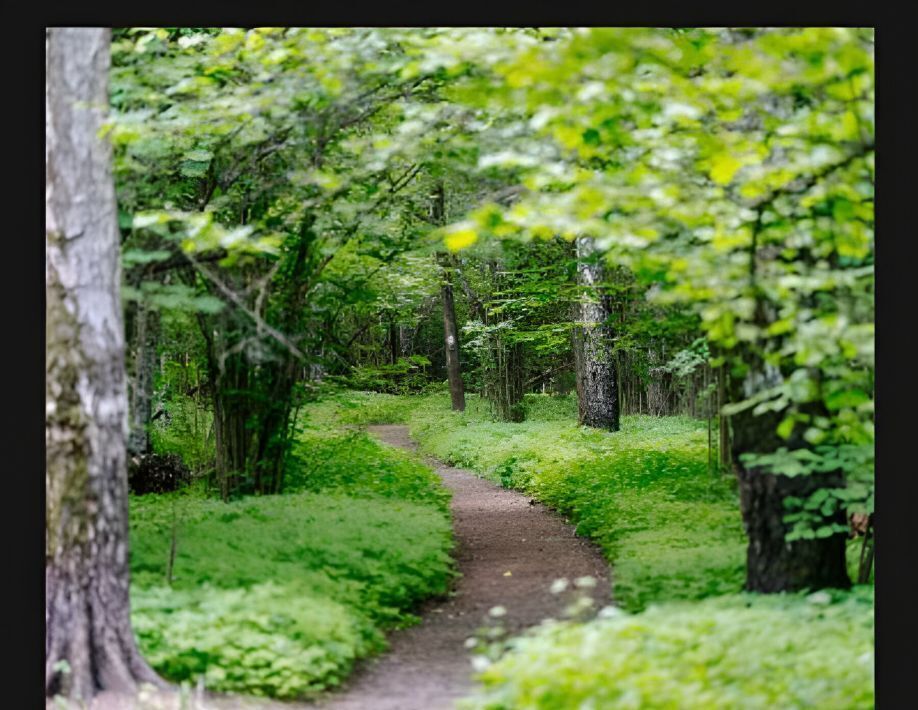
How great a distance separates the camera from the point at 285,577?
16.2 ft

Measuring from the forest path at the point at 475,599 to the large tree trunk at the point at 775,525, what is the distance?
85 centimetres

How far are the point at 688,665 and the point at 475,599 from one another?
4.97 feet

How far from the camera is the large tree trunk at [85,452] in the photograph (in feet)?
14.0

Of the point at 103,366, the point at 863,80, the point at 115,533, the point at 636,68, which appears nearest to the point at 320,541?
the point at 115,533

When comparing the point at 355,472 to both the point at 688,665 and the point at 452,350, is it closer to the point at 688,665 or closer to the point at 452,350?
the point at 688,665

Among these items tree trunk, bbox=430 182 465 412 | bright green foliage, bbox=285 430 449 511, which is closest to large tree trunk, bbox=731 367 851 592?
bright green foliage, bbox=285 430 449 511

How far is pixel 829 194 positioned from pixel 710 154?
558 mm

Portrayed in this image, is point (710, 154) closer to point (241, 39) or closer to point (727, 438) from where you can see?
point (727, 438)

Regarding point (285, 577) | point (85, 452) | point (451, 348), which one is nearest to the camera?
point (85, 452)

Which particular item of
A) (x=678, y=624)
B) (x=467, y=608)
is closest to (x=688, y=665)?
(x=678, y=624)

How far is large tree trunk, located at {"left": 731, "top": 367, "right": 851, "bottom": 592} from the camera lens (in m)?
4.67

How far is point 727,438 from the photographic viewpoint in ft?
18.1

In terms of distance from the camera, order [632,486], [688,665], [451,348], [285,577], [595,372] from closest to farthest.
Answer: [688,665]
[285,577]
[632,486]
[595,372]
[451,348]

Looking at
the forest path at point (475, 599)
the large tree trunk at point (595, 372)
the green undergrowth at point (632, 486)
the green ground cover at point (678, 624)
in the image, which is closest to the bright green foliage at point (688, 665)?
the green ground cover at point (678, 624)
